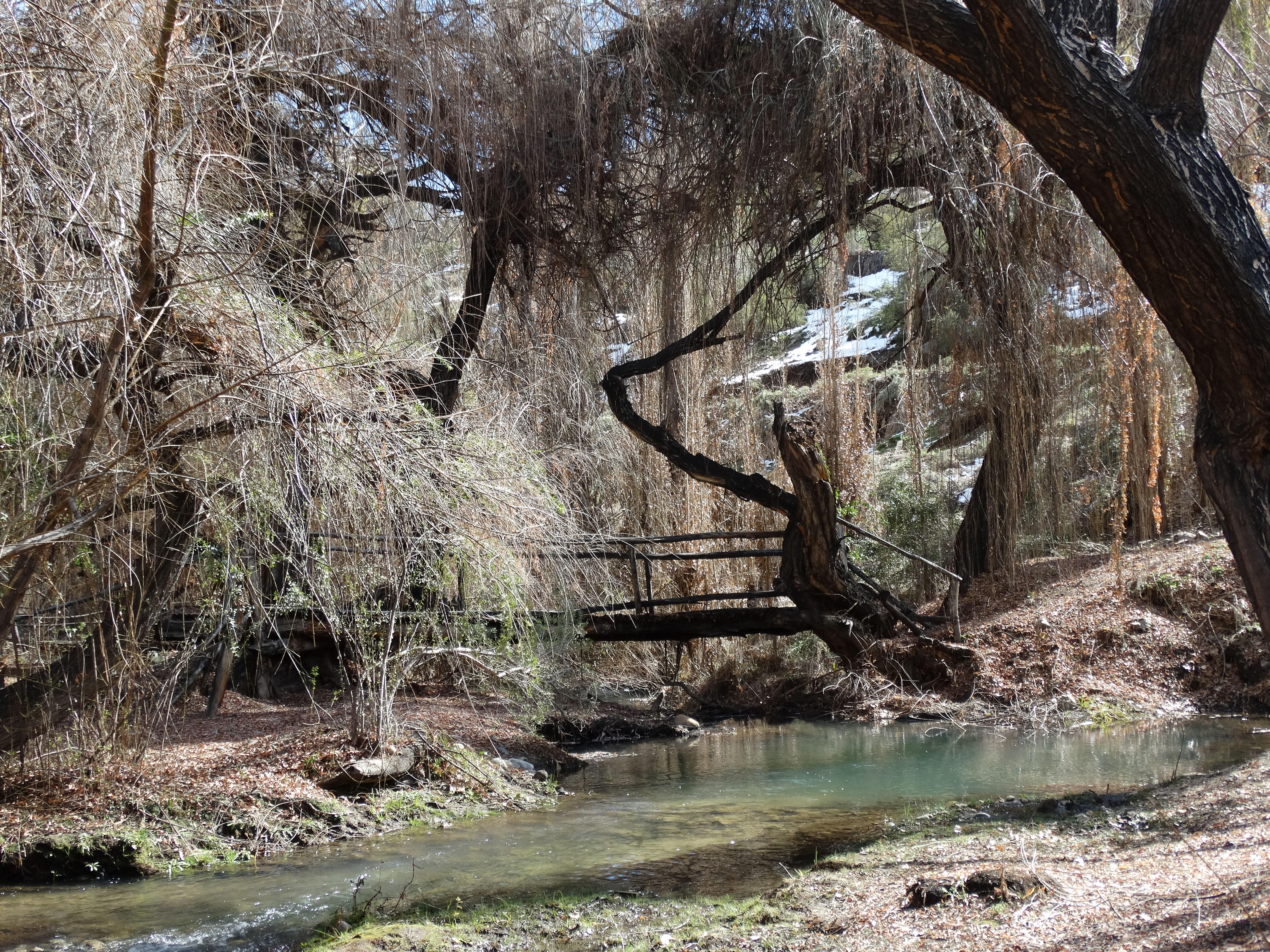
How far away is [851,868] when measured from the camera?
4.87 m

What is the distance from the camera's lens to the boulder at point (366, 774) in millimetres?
6551

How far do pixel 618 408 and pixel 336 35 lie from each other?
5.15m

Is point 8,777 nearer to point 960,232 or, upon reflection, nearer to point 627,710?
point 627,710

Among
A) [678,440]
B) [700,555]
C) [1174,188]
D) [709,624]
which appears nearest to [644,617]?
[709,624]

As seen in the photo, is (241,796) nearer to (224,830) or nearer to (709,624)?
(224,830)

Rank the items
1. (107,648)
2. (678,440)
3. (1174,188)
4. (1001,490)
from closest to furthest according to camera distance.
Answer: (1174,188) → (107,648) → (1001,490) → (678,440)

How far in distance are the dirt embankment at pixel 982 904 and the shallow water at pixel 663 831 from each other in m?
0.40

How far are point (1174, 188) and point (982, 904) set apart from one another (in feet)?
9.87

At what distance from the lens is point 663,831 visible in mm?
6113

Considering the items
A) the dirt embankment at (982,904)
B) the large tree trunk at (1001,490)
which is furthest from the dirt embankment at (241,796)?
the large tree trunk at (1001,490)

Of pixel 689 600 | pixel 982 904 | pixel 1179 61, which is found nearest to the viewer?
pixel 982 904

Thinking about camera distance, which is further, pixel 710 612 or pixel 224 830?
pixel 710 612

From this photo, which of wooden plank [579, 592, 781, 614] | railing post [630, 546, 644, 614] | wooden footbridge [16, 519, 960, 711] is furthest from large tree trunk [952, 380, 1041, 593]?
railing post [630, 546, 644, 614]

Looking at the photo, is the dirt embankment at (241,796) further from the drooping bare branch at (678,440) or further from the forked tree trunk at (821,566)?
the drooping bare branch at (678,440)
